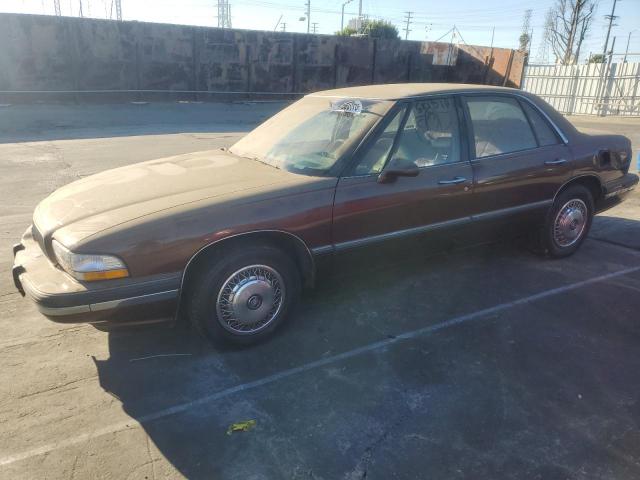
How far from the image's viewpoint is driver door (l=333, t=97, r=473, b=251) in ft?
11.3

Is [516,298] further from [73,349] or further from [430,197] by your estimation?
[73,349]

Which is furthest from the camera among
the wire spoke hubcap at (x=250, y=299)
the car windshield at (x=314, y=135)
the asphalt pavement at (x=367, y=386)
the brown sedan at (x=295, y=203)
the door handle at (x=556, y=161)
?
the door handle at (x=556, y=161)

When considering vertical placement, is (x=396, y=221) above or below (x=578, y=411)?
above

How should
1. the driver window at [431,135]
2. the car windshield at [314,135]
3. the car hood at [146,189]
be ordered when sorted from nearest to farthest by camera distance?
the car hood at [146,189], the car windshield at [314,135], the driver window at [431,135]

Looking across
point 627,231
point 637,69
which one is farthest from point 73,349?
point 637,69

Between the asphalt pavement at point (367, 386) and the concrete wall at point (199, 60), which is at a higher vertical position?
the concrete wall at point (199, 60)

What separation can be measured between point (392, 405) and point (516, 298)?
1813 millimetres

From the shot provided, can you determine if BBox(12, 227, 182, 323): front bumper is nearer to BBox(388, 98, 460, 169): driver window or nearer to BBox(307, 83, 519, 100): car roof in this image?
BBox(388, 98, 460, 169): driver window

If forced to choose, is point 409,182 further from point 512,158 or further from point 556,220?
point 556,220

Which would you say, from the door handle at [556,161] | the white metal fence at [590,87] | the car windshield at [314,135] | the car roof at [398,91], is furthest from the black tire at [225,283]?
the white metal fence at [590,87]

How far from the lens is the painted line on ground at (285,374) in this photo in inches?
97.8

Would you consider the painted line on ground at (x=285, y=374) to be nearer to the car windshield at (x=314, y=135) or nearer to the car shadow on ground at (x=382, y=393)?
the car shadow on ground at (x=382, y=393)

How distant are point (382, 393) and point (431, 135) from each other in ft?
6.65

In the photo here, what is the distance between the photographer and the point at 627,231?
5.80 m
